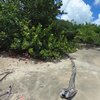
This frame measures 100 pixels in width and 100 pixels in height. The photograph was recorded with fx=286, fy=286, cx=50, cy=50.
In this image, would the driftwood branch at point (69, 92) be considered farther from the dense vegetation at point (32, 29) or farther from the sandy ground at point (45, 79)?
the dense vegetation at point (32, 29)

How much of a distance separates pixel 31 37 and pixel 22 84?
340 centimetres

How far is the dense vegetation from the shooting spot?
40.5 ft

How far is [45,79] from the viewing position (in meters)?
9.88

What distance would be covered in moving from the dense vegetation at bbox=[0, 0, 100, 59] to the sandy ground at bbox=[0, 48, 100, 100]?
2.09 feet

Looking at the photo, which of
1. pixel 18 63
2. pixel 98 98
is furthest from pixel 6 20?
pixel 98 98

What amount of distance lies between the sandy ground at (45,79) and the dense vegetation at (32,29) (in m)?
0.64

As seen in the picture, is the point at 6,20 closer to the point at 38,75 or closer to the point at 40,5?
the point at 40,5

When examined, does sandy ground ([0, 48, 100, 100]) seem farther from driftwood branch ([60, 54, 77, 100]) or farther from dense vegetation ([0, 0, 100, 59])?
dense vegetation ([0, 0, 100, 59])

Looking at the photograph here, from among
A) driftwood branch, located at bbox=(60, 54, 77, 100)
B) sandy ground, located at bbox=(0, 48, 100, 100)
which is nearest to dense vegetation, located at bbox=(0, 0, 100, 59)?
sandy ground, located at bbox=(0, 48, 100, 100)

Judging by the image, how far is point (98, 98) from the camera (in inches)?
338

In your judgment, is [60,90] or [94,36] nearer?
[60,90]

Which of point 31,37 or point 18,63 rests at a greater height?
point 31,37

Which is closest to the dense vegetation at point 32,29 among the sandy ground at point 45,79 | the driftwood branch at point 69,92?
the sandy ground at point 45,79

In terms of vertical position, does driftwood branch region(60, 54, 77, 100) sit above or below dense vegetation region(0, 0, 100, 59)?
below
